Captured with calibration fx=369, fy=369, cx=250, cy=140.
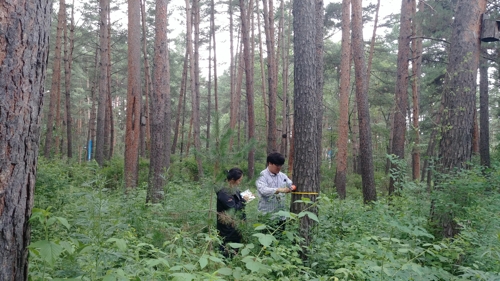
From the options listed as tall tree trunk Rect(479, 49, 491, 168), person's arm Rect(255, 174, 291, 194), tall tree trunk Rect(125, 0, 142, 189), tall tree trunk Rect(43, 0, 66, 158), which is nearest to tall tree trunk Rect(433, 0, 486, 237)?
person's arm Rect(255, 174, 291, 194)

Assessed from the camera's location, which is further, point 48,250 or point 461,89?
point 461,89

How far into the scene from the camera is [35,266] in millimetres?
3078

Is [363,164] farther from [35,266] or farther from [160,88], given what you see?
[35,266]

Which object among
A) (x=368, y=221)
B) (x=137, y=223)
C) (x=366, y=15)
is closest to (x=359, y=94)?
(x=368, y=221)

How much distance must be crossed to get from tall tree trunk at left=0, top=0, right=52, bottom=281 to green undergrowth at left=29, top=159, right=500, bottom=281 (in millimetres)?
123

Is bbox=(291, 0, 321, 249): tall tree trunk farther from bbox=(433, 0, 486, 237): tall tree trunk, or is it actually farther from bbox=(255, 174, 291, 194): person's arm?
bbox=(433, 0, 486, 237): tall tree trunk

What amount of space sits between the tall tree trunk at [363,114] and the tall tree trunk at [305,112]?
18.4 feet

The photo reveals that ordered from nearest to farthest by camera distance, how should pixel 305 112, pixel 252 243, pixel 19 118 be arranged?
pixel 19 118 < pixel 252 243 < pixel 305 112

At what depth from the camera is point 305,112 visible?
5164 mm

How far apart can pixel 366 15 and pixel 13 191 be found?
72.3 feet

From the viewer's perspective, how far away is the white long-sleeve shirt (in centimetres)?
534

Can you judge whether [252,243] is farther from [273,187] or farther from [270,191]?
[273,187]

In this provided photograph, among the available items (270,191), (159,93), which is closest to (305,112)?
(270,191)

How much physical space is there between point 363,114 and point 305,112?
6.19 m
